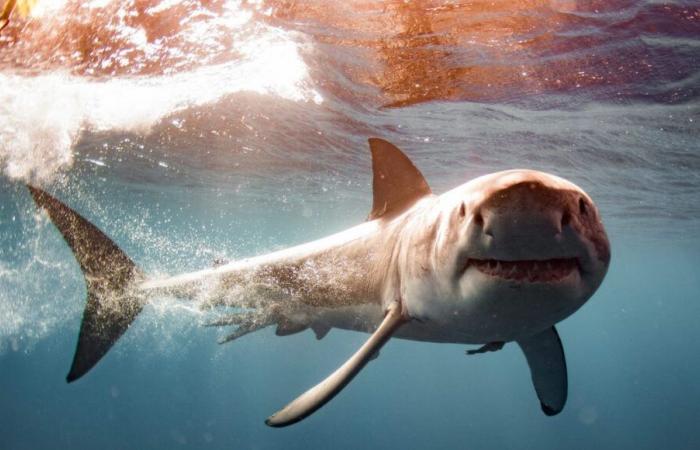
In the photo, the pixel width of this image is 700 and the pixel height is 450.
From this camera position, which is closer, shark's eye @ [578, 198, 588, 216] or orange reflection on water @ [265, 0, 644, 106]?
shark's eye @ [578, 198, 588, 216]

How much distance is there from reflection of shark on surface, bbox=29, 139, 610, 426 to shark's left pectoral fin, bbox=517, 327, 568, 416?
0.04 feet

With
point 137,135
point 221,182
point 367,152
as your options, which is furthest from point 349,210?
point 137,135

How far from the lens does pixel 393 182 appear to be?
486cm

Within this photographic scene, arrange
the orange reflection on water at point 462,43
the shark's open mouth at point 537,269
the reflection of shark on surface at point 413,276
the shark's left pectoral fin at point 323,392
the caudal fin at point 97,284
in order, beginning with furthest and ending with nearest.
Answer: the orange reflection on water at point 462,43 → the caudal fin at point 97,284 → the shark's left pectoral fin at point 323,392 → the shark's open mouth at point 537,269 → the reflection of shark on surface at point 413,276

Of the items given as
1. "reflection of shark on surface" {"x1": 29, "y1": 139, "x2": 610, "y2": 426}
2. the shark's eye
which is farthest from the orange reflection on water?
the shark's eye

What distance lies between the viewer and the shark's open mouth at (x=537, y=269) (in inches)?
89.0

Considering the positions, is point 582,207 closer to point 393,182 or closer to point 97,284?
point 393,182

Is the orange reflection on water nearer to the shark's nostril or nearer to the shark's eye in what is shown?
the shark's eye

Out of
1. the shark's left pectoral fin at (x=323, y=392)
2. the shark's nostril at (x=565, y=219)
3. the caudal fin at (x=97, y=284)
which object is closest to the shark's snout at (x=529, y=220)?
the shark's nostril at (x=565, y=219)

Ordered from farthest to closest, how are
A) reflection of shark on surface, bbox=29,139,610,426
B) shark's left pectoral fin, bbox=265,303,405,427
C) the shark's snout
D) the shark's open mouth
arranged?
A: 1. shark's left pectoral fin, bbox=265,303,405,427
2. the shark's open mouth
3. reflection of shark on surface, bbox=29,139,610,426
4. the shark's snout

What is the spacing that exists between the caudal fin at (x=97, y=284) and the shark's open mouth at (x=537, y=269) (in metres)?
4.76

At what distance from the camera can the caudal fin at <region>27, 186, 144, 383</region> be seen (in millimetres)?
5129

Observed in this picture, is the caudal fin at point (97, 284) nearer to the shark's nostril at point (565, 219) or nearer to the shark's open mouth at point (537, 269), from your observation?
the shark's open mouth at point (537, 269)

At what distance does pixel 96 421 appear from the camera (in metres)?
66.5
